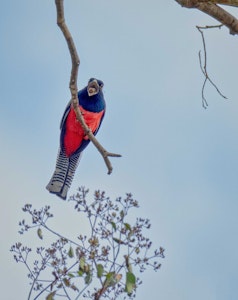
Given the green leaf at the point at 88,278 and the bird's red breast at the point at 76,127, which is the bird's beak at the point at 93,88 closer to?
the bird's red breast at the point at 76,127

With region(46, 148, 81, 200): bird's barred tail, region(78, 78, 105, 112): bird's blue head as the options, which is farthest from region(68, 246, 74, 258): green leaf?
region(78, 78, 105, 112): bird's blue head

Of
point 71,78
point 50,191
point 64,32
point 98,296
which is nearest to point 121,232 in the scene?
point 98,296

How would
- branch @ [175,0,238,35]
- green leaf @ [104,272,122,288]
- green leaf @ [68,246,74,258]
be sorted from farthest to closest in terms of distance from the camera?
1. green leaf @ [68,246,74,258]
2. green leaf @ [104,272,122,288]
3. branch @ [175,0,238,35]

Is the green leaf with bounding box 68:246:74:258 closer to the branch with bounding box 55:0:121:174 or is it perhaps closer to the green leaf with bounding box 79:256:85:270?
the green leaf with bounding box 79:256:85:270

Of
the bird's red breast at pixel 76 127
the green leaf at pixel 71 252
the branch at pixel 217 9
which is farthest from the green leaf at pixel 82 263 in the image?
the bird's red breast at pixel 76 127

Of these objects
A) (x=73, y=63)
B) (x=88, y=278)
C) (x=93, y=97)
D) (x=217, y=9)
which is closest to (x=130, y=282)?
(x=88, y=278)

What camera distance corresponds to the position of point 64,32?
3.77m

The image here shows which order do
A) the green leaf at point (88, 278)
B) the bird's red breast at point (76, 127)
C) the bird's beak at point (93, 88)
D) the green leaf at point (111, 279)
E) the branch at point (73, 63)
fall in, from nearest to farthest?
the branch at point (73, 63), the green leaf at point (111, 279), the green leaf at point (88, 278), the bird's red breast at point (76, 127), the bird's beak at point (93, 88)

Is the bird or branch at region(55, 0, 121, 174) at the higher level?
the bird

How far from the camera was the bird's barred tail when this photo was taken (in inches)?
326

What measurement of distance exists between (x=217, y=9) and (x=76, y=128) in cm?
447

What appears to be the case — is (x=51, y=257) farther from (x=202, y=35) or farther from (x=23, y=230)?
(x=202, y=35)

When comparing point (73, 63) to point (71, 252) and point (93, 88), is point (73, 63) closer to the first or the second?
point (71, 252)

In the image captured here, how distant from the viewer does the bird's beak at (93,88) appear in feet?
27.7
